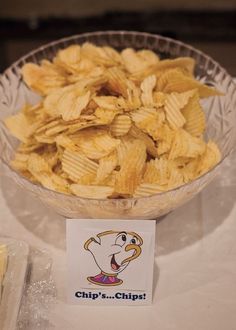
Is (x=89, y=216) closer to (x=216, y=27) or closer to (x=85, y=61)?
(x=85, y=61)

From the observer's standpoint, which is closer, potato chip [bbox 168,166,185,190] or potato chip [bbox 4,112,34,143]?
potato chip [bbox 168,166,185,190]

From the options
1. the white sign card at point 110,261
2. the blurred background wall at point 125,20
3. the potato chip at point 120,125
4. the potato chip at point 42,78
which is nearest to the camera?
the white sign card at point 110,261

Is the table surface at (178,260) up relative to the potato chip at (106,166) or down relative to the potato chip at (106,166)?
down

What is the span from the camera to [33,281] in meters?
0.75

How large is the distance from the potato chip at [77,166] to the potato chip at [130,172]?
0.04 metres

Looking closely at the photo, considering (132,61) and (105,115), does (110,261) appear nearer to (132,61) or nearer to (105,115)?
(105,115)

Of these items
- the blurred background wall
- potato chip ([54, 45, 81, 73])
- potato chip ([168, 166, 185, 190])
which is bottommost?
potato chip ([168, 166, 185, 190])

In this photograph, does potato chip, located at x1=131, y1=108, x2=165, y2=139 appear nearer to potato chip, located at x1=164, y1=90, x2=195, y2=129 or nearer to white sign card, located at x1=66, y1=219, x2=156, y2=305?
potato chip, located at x1=164, y1=90, x2=195, y2=129

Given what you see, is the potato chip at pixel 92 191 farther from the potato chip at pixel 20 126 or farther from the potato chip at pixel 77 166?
the potato chip at pixel 20 126

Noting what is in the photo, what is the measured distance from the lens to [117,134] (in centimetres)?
80

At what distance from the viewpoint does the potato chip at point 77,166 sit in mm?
770

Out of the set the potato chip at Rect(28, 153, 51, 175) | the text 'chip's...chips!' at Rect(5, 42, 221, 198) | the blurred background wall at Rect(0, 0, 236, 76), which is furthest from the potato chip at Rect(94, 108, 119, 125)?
the blurred background wall at Rect(0, 0, 236, 76)

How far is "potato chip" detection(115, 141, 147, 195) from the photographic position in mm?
745

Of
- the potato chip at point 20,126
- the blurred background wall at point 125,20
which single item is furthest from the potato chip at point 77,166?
the blurred background wall at point 125,20
